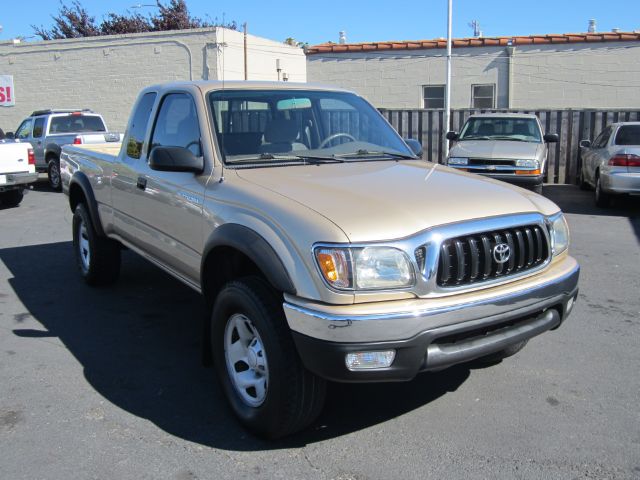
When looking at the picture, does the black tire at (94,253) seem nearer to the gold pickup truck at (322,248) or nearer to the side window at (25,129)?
the gold pickup truck at (322,248)

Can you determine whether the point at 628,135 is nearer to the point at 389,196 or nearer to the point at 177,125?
the point at 177,125

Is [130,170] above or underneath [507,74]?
underneath

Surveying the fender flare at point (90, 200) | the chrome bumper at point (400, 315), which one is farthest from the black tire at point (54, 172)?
the chrome bumper at point (400, 315)

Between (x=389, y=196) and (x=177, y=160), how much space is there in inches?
54.4

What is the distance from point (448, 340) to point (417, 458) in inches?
26.3

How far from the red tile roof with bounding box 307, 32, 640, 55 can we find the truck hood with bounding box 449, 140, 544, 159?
8.54 meters

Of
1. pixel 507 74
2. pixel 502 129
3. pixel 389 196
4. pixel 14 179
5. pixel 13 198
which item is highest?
pixel 507 74

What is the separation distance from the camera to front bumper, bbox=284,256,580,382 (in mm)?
2912

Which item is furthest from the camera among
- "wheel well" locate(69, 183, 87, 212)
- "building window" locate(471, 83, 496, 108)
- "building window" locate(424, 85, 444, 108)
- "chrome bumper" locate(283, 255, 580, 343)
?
"building window" locate(424, 85, 444, 108)

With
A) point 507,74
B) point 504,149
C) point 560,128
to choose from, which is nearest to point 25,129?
point 504,149

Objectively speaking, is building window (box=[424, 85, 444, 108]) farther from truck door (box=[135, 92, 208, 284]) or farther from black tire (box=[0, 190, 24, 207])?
truck door (box=[135, 92, 208, 284])

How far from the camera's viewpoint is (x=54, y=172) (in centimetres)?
1484

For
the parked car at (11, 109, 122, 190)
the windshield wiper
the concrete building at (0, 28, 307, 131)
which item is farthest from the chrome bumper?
the concrete building at (0, 28, 307, 131)

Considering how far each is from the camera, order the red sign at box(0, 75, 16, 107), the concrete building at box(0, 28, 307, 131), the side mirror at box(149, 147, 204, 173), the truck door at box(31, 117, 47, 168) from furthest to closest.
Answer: the red sign at box(0, 75, 16, 107) < the concrete building at box(0, 28, 307, 131) < the truck door at box(31, 117, 47, 168) < the side mirror at box(149, 147, 204, 173)
